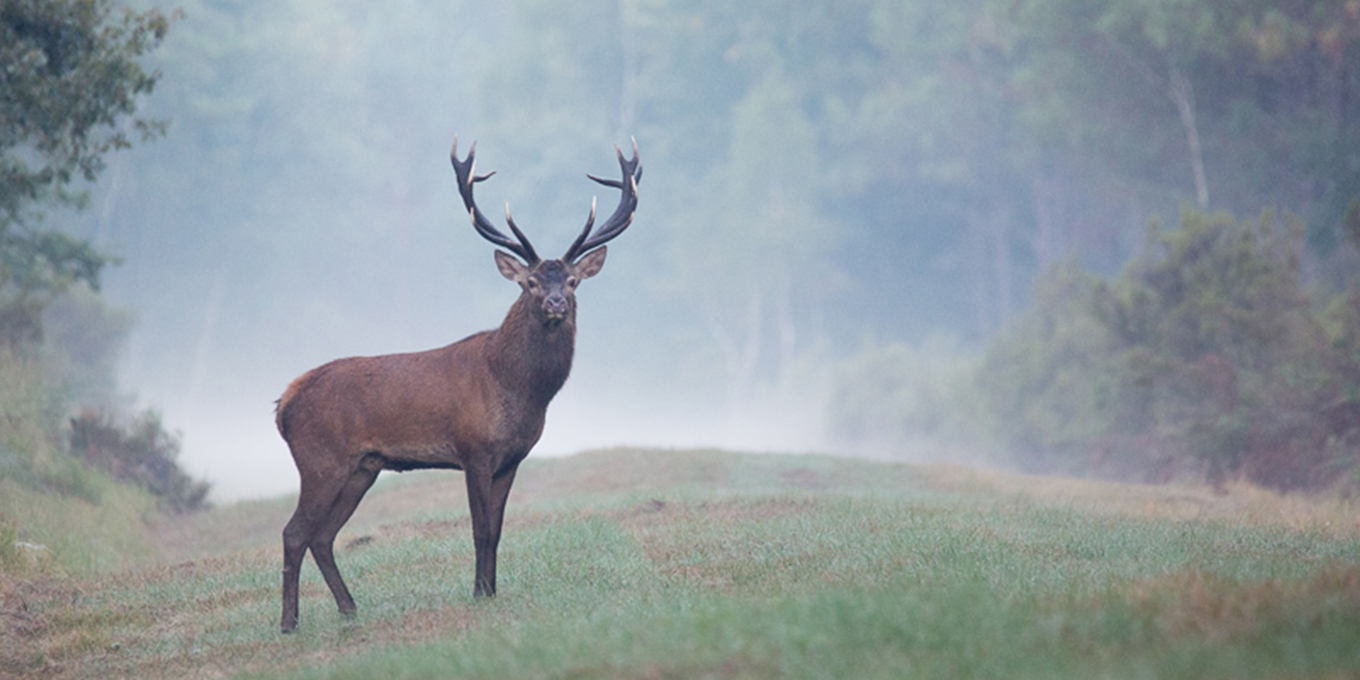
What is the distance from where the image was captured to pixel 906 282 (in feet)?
208

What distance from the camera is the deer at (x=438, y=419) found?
9180 millimetres

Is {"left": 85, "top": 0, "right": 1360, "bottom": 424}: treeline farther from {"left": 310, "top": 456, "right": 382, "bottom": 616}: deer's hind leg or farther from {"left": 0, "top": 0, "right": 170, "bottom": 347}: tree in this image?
{"left": 310, "top": 456, "right": 382, "bottom": 616}: deer's hind leg

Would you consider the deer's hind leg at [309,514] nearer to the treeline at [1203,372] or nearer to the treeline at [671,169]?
the treeline at [1203,372]

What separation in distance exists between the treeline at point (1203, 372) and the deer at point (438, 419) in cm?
1326

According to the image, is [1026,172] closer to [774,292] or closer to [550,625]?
[774,292]

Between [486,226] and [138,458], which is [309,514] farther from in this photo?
[138,458]

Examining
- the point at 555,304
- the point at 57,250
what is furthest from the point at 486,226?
the point at 57,250

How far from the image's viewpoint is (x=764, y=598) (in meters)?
7.67

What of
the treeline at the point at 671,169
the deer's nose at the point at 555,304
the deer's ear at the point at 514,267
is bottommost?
the deer's nose at the point at 555,304

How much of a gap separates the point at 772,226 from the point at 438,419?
51.3 metres

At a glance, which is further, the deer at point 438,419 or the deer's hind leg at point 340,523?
the deer's hind leg at point 340,523

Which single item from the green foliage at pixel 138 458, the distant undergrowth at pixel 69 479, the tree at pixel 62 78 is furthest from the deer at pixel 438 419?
the green foliage at pixel 138 458

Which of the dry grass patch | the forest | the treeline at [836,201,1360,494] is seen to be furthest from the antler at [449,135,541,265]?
the treeline at [836,201,1360,494]

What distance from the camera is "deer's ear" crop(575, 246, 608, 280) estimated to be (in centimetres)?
982
